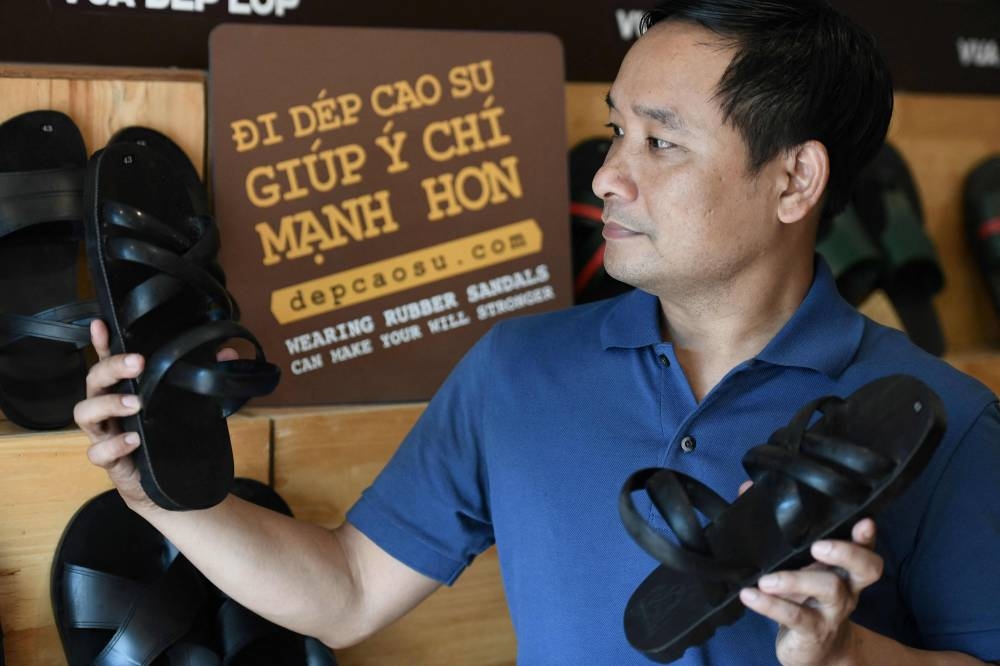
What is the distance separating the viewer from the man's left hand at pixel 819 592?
785 mm

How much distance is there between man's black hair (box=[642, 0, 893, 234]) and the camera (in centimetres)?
109

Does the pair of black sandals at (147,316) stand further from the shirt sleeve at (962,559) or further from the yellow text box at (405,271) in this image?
the shirt sleeve at (962,559)

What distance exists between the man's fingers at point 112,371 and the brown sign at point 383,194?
0.46m

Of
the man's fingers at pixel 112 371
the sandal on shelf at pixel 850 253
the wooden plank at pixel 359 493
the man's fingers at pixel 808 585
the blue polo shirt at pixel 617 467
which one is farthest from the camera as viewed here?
the sandal on shelf at pixel 850 253

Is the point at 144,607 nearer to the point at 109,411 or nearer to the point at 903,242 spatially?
the point at 109,411

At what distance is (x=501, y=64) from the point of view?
1511 mm

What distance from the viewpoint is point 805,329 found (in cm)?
112

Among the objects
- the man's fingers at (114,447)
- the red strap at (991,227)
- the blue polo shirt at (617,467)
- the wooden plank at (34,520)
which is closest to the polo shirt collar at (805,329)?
the blue polo shirt at (617,467)

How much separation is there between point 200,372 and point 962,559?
0.64 m

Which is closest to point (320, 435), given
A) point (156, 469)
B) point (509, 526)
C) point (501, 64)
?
point (509, 526)

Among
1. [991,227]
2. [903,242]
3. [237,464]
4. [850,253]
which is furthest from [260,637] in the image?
[991,227]

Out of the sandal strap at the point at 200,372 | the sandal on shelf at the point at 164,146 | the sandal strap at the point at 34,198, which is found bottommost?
the sandal strap at the point at 200,372

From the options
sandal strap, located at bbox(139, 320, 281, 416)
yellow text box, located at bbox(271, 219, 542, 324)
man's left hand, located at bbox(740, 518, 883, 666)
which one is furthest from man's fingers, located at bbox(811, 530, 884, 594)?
yellow text box, located at bbox(271, 219, 542, 324)

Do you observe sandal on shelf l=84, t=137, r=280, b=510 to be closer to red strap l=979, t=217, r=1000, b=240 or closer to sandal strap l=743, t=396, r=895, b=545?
sandal strap l=743, t=396, r=895, b=545
